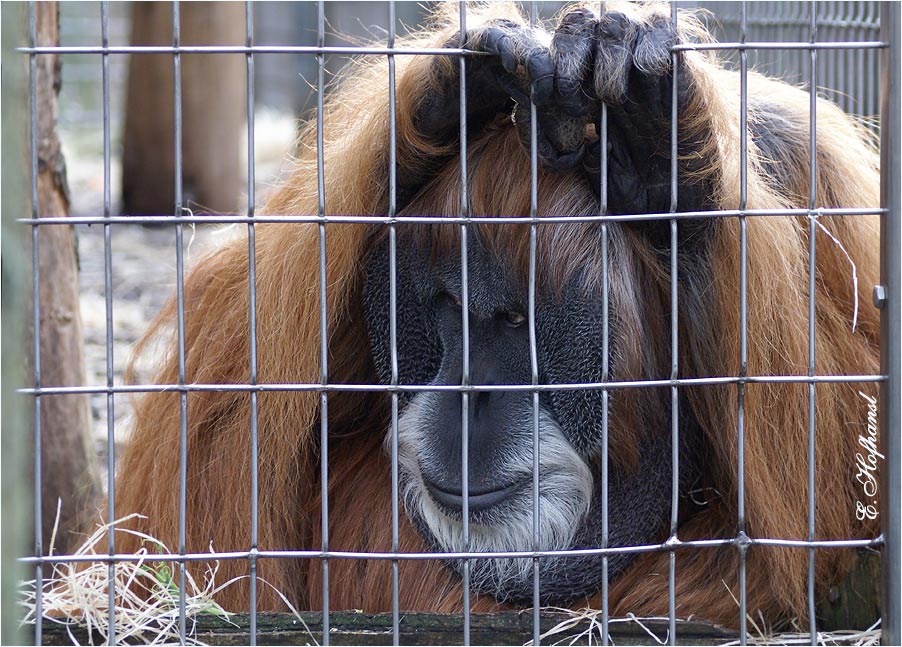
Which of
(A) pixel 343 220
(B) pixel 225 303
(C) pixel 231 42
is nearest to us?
(A) pixel 343 220

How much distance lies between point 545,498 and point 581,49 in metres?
0.91

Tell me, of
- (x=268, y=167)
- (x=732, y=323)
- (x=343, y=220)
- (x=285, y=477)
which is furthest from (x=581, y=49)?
(x=268, y=167)

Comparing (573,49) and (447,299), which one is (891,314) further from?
(447,299)

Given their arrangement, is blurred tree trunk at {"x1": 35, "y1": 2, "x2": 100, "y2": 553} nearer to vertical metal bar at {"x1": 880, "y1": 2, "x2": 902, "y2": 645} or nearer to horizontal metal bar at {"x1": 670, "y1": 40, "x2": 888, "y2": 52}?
horizontal metal bar at {"x1": 670, "y1": 40, "x2": 888, "y2": 52}

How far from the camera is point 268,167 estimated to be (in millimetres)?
7922

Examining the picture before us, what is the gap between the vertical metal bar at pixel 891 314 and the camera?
5.30 ft

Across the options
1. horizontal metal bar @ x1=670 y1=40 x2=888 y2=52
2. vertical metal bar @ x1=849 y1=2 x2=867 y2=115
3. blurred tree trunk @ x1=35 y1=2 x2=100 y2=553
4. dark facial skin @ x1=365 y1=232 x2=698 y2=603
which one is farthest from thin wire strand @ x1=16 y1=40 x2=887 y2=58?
vertical metal bar @ x1=849 y1=2 x2=867 y2=115

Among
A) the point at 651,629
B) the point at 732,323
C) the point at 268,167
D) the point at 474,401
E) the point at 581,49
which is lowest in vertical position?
the point at 651,629

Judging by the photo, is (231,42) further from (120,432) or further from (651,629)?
(651,629)

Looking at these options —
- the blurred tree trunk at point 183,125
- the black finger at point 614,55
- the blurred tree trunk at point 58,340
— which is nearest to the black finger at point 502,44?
the black finger at point 614,55

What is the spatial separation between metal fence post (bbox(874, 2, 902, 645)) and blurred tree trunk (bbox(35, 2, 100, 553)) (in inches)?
80.2

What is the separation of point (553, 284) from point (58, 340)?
1.51 metres

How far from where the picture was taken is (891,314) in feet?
5.43

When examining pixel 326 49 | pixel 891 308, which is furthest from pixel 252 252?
pixel 891 308
